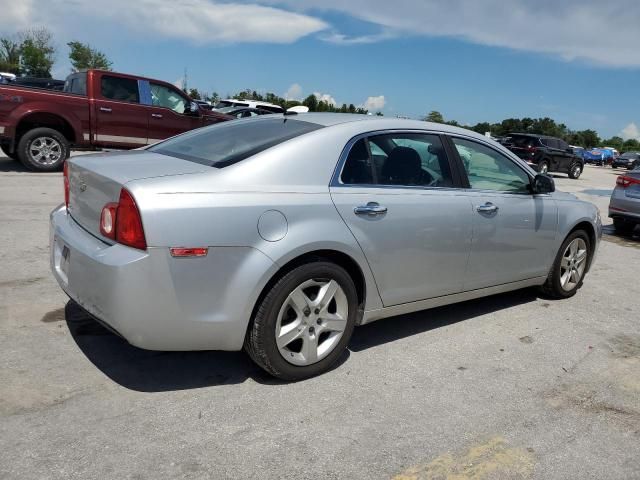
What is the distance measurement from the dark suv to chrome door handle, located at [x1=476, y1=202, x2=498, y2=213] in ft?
65.4

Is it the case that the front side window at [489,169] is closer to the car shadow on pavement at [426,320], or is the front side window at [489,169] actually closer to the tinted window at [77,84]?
the car shadow on pavement at [426,320]

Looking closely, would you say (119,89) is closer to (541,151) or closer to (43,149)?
(43,149)

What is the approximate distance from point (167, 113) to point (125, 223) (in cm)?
974

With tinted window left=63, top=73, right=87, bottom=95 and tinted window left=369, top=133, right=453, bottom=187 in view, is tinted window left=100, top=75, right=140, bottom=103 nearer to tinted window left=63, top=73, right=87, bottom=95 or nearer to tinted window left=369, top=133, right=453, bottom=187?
tinted window left=63, top=73, right=87, bottom=95

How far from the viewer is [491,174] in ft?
15.5

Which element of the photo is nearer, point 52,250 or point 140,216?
point 140,216

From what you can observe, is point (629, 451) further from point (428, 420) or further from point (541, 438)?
point (428, 420)

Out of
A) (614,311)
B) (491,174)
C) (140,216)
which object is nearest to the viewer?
(140,216)

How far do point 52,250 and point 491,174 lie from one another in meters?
3.22

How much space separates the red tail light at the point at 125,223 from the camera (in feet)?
9.71

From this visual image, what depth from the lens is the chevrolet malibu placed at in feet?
9.91

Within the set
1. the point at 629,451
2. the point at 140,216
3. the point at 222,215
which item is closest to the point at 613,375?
the point at 629,451

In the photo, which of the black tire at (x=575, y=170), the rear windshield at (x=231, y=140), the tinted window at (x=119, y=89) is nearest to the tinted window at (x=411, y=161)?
the rear windshield at (x=231, y=140)

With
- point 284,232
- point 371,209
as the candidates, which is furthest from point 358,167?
point 284,232
